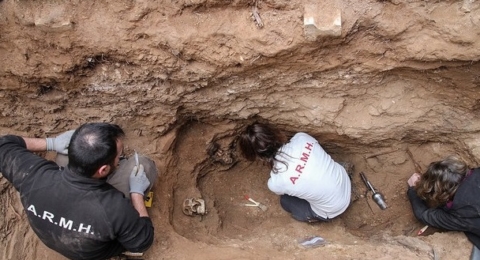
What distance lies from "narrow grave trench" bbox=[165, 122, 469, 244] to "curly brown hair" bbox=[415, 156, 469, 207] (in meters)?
0.40

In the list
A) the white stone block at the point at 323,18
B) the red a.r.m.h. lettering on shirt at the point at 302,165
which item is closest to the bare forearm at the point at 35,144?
the red a.r.m.h. lettering on shirt at the point at 302,165

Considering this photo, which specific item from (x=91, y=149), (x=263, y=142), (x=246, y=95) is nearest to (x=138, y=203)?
(x=91, y=149)

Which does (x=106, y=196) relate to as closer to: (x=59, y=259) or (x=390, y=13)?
(x=59, y=259)

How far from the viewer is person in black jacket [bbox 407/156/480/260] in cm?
304

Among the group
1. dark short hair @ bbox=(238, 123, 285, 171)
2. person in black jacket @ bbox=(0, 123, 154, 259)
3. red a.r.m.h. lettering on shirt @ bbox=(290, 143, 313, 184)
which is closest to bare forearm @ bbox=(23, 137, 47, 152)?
person in black jacket @ bbox=(0, 123, 154, 259)

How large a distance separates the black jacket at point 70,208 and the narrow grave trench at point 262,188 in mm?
1039

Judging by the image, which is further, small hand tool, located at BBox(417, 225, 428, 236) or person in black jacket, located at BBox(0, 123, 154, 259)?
small hand tool, located at BBox(417, 225, 428, 236)

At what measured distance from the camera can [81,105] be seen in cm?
339

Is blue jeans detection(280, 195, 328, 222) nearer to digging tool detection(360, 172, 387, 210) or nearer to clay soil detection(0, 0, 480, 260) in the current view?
clay soil detection(0, 0, 480, 260)

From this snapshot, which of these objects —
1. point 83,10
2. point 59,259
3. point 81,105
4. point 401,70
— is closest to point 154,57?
point 83,10

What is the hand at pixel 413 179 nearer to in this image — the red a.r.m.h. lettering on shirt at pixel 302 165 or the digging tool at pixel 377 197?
the digging tool at pixel 377 197

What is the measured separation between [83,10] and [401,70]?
2.27m

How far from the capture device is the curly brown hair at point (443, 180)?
3.17 m

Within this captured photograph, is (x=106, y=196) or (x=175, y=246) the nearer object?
(x=106, y=196)
